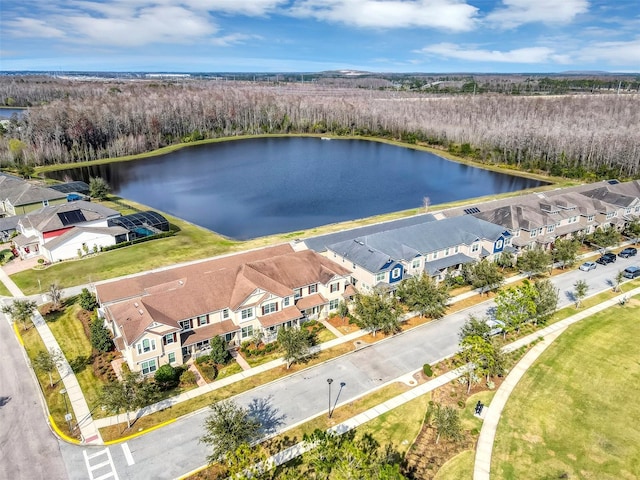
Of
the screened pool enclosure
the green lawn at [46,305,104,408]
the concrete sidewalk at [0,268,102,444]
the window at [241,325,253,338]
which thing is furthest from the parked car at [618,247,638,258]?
the screened pool enclosure

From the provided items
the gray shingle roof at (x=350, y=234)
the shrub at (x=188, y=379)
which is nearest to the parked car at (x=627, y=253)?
the gray shingle roof at (x=350, y=234)

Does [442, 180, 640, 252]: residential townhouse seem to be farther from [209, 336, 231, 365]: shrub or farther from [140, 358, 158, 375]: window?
[140, 358, 158, 375]: window

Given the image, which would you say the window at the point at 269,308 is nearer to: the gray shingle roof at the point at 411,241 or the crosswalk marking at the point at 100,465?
the gray shingle roof at the point at 411,241

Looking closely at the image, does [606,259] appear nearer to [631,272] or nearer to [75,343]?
[631,272]

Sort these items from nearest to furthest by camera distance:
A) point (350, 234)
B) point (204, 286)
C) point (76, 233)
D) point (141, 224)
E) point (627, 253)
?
point (204, 286)
point (350, 234)
point (76, 233)
point (627, 253)
point (141, 224)

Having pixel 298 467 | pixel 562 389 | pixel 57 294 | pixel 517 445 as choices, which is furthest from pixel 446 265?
pixel 57 294

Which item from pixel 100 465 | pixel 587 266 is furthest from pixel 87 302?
pixel 587 266

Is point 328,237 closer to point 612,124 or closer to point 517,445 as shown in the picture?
point 517,445
